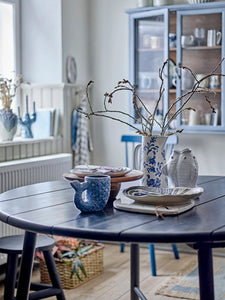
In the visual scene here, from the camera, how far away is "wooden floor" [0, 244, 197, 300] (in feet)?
11.3

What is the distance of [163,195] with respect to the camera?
2.08m

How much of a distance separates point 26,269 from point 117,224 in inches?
24.3

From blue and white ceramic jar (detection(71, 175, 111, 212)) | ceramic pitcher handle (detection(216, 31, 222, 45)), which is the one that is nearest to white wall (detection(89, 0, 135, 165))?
ceramic pitcher handle (detection(216, 31, 222, 45))

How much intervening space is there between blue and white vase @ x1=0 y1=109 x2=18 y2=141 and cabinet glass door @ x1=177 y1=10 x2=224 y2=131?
1.24 meters

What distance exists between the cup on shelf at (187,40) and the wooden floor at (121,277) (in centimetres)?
160

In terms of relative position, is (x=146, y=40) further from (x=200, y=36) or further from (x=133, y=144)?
(x=133, y=144)

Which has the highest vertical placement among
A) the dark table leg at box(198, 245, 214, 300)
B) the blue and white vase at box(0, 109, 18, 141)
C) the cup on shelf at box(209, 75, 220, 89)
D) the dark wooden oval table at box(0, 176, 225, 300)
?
the cup on shelf at box(209, 75, 220, 89)

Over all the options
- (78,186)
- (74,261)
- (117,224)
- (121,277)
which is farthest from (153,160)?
(121,277)

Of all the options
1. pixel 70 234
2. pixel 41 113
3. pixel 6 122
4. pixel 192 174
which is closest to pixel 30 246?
pixel 70 234

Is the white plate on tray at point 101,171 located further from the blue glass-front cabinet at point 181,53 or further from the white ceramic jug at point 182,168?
the blue glass-front cabinet at point 181,53

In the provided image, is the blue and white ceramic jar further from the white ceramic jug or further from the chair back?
the chair back

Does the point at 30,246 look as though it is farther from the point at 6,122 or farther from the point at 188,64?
the point at 188,64

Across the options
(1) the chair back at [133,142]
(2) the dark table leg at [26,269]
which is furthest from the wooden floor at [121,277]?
(2) the dark table leg at [26,269]

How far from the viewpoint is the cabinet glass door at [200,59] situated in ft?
13.2
